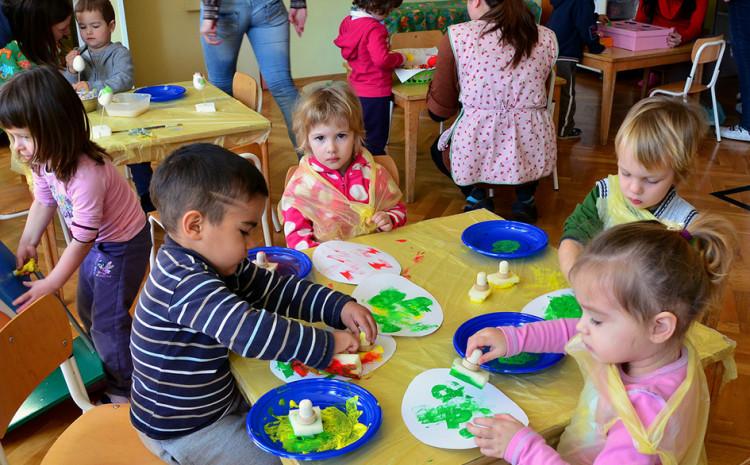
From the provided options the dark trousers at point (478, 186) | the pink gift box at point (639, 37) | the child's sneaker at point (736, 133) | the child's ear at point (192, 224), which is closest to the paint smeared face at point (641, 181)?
the child's ear at point (192, 224)

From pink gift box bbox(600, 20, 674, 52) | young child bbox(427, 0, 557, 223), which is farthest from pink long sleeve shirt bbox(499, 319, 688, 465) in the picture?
pink gift box bbox(600, 20, 674, 52)

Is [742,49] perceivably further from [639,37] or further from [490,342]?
[490,342]

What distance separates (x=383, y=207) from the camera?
7.65 ft

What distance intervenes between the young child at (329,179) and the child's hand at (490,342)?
875 millimetres

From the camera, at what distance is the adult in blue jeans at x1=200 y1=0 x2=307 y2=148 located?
139 inches

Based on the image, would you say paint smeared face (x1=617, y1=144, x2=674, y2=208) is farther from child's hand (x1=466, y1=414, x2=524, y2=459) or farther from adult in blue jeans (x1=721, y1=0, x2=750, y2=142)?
adult in blue jeans (x1=721, y1=0, x2=750, y2=142)

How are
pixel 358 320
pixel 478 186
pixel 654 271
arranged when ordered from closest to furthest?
pixel 654 271 < pixel 358 320 < pixel 478 186

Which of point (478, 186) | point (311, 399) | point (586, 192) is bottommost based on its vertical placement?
point (586, 192)

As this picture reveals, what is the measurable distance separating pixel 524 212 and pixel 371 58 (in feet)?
3.99

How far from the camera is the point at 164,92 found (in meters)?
3.37

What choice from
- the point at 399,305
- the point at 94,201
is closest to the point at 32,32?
the point at 94,201

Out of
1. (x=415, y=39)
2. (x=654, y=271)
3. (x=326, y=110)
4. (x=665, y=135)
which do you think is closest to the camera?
(x=654, y=271)

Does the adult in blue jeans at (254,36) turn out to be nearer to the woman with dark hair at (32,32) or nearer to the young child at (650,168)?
the woman with dark hair at (32,32)

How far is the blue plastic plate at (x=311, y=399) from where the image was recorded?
114cm
